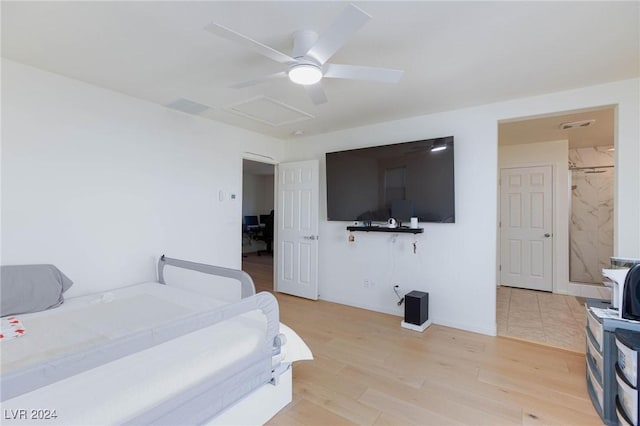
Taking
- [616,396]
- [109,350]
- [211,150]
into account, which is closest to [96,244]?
[211,150]

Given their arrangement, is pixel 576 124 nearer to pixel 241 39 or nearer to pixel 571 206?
pixel 571 206

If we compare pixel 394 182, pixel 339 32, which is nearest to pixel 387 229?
pixel 394 182

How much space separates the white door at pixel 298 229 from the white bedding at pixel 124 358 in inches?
80.3

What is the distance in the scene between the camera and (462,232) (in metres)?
3.26

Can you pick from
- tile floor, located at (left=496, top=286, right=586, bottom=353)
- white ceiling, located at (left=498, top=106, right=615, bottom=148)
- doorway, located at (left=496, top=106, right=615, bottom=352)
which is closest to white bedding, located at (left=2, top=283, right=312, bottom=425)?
tile floor, located at (left=496, top=286, right=586, bottom=353)

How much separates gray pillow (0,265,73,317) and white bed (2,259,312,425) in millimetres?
101

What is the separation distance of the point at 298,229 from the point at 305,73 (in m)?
2.79

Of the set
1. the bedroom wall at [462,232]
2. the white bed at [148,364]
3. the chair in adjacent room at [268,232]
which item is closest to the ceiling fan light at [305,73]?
the white bed at [148,364]

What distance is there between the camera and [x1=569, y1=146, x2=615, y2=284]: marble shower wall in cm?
459

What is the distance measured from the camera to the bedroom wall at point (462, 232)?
2.50 metres

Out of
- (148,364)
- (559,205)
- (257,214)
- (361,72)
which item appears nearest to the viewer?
(148,364)

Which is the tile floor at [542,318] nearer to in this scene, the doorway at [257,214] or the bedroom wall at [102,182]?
the bedroom wall at [102,182]

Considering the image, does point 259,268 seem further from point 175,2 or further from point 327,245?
point 175,2

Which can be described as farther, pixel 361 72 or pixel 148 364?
pixel 361 72
